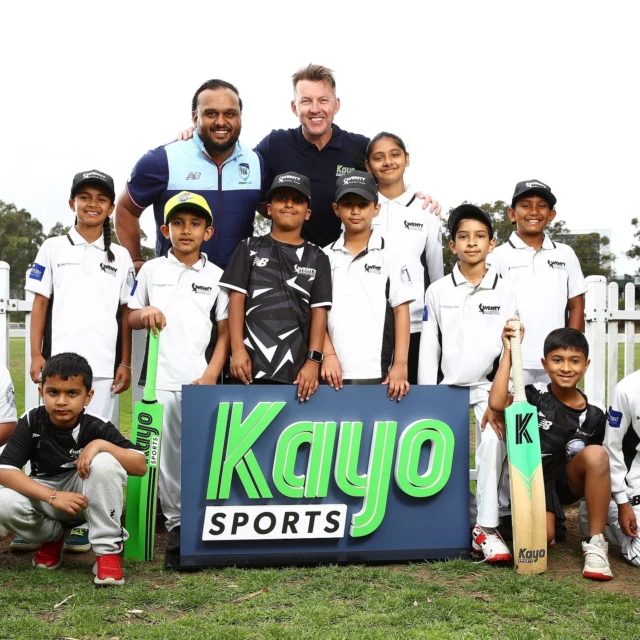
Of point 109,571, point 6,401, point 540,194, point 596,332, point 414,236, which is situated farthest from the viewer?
point 596,332

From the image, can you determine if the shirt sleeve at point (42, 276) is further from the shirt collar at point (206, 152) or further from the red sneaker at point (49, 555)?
the red sneaker at point (49, 555)

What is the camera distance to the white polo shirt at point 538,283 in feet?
14.7

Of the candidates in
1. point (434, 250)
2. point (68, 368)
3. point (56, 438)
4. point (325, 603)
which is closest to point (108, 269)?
point (68, 368)

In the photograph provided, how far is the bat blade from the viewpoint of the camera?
356 cm

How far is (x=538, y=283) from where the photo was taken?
4.55 m

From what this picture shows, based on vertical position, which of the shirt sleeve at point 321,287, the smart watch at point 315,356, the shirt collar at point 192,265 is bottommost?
the smart watch at point 315,356

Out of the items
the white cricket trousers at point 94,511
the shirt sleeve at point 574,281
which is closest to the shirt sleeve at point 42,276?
the white cricket trousers at point 94,511

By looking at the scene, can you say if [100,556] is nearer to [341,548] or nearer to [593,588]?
[341,548]

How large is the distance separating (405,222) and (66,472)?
2300mm

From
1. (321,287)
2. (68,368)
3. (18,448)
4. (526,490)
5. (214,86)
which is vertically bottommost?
(526,490)

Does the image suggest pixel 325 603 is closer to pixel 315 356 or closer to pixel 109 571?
pixel 109 571

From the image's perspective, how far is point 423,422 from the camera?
12.5 ft

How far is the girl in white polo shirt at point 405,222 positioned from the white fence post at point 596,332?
1797mm

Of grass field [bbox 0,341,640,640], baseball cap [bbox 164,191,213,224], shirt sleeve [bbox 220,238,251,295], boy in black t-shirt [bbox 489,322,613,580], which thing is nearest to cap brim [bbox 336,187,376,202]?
shirt sleeve [bbox 220,238,251,295]
